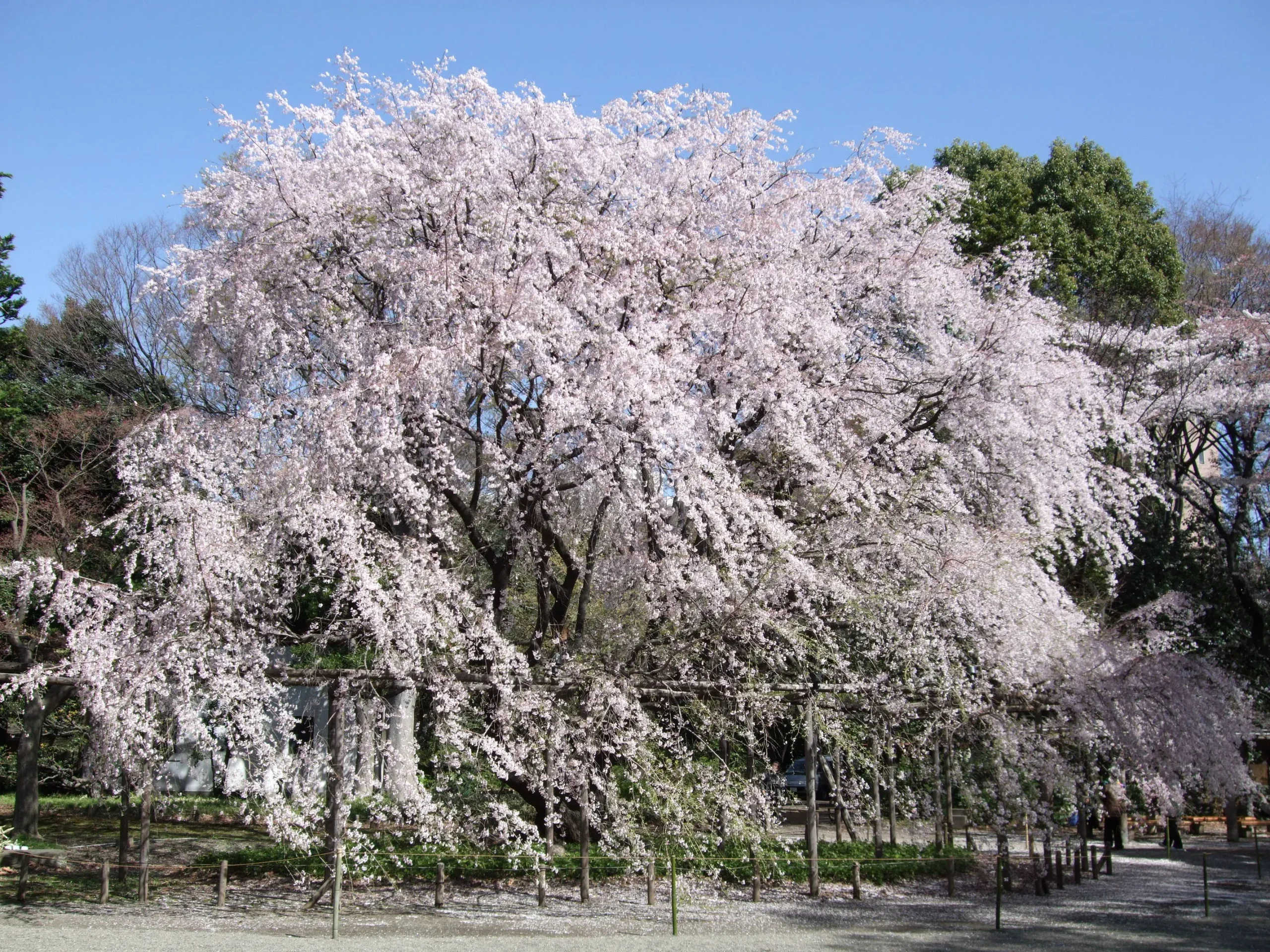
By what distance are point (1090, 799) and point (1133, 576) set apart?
24.8 ft

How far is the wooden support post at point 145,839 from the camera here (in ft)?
31.6

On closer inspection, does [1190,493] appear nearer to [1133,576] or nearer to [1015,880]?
[1133,576]

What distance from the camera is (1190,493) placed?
21156 millimetres

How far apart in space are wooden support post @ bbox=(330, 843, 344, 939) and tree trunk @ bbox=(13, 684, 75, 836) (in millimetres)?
7538

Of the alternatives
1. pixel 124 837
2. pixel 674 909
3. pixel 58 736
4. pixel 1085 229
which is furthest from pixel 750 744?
pixel 1085 229

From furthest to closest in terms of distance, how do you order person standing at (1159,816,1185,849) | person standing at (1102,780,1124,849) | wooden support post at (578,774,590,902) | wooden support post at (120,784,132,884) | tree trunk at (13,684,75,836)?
person standing at (1159,816,1185,849) < person standing at (1102,780,1124,849) < tree trunk at (13,684,75,836) < wooden support post at (578,774,590,902) < wooden support post at (120,784,132,884)

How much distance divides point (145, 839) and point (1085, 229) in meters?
21.9

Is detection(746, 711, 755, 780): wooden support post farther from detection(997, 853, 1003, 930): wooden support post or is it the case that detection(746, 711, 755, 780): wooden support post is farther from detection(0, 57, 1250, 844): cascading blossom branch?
detection(997, 853, 1003, 930): wooden support post

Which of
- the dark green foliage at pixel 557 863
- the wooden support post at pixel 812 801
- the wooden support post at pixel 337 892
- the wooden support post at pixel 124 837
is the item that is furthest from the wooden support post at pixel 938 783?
the wooden support post at pixel 124 837

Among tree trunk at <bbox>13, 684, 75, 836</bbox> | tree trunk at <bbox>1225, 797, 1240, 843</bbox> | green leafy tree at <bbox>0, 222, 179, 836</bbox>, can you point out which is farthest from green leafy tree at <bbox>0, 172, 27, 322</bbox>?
tree trunk at <bbox>1225, 797, 1240, 843</bbox>

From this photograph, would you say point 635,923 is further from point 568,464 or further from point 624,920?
point 568,464

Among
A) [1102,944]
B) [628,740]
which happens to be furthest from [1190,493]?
[628,740]

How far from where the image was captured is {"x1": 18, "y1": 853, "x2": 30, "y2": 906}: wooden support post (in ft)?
33.0

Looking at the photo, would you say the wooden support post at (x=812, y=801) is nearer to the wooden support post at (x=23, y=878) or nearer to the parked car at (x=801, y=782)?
the wooden support post at (x=23, y=878)
